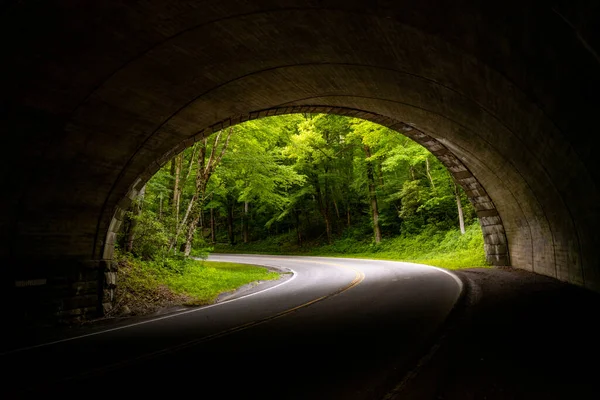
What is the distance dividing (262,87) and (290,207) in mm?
23645

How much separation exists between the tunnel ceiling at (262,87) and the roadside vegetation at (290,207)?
3.92 metres

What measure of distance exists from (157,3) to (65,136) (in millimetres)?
3592

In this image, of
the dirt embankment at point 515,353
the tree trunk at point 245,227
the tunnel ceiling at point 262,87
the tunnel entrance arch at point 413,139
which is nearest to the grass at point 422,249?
the tunnel entrance arch at point 413,139

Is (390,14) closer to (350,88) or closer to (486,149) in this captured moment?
(350,88)

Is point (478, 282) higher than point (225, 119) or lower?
lower

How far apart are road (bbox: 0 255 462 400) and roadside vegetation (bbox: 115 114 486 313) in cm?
314

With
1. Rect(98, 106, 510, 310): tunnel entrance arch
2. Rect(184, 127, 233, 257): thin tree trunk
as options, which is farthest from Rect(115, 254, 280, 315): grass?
Rect(184, 127, 233, 257): thin tree trunk

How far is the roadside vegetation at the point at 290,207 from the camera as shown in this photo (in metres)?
12.8

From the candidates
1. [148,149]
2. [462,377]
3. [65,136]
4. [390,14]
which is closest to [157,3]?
[390,14]

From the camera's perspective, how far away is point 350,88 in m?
8.18

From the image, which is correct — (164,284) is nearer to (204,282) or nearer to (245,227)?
(204,282)

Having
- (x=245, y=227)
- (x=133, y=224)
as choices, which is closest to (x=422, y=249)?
(x=133, y=224)

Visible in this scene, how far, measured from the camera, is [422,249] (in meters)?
22.8

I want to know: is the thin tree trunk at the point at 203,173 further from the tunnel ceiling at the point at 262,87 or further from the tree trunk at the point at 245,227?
the tree trunk at the point at 245,227
